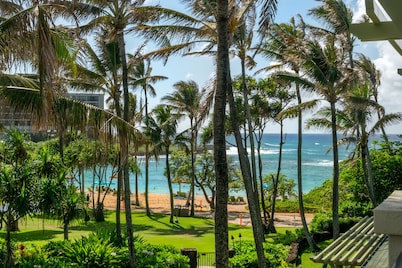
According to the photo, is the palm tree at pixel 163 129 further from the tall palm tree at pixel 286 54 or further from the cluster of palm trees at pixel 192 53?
the tall palm tree at pixel 286 54

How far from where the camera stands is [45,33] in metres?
6.86

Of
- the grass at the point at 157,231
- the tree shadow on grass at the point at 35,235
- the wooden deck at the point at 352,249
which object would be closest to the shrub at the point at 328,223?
the grass at the point at 157,231

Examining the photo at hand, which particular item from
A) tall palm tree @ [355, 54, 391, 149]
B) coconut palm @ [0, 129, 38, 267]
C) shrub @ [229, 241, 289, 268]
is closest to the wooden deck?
shrub @ [229, 241, 289, 268]

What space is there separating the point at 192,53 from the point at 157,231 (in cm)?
1330

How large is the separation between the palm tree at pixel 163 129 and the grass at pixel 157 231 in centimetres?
322

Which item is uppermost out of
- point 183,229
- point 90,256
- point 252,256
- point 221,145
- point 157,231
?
point 221,145

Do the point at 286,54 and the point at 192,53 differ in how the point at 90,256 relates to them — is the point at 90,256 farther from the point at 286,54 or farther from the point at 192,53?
the point at 286,54

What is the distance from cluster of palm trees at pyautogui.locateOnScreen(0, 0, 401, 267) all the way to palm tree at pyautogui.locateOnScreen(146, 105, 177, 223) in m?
Result: 6.11

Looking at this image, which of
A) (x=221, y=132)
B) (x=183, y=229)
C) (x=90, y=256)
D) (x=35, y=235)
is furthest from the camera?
(x=183, y=229)

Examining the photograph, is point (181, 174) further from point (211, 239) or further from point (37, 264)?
point (37, 264)

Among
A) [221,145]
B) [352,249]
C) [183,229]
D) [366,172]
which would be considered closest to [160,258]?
[221,145]

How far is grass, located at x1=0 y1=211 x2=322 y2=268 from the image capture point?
1903 centimetres

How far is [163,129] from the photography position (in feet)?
97.5

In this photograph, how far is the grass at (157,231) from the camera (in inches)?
749
